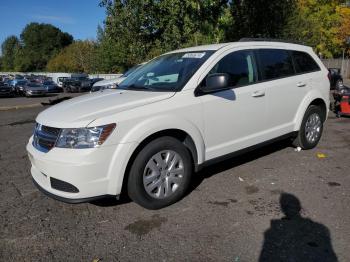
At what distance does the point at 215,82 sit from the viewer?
4.32 metres

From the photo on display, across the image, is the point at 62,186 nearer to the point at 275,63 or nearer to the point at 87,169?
the point at 87,169

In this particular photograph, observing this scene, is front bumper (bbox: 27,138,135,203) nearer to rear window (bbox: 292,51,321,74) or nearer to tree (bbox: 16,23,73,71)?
rear window (bbox: 292,51,321,74)

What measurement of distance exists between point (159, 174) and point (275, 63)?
258 centimetres

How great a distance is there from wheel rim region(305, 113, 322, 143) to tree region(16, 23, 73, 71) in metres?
104

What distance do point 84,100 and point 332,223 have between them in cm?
300

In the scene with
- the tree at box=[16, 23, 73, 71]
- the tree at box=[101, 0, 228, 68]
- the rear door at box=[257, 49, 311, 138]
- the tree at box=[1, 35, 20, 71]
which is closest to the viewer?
the rear door at box=[257, 49, 311, 138]

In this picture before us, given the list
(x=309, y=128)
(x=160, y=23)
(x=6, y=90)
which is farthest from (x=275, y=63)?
(x=6, y=90)

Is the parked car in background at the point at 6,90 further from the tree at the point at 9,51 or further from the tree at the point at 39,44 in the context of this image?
the tree at the point at 9,51

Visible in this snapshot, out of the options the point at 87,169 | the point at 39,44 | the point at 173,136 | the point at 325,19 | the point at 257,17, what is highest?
the point at 39,44

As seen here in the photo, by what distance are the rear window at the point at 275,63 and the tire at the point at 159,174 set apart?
1825 millimetres

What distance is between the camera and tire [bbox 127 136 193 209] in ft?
12.7

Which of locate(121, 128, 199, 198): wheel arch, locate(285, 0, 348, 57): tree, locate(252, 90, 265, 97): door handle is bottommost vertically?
locate(121, 128, 199, 198): wheel arch

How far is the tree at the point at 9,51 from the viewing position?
117m

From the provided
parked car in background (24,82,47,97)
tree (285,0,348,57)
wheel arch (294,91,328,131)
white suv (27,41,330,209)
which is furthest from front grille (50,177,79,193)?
tree (285,0,348,57)
